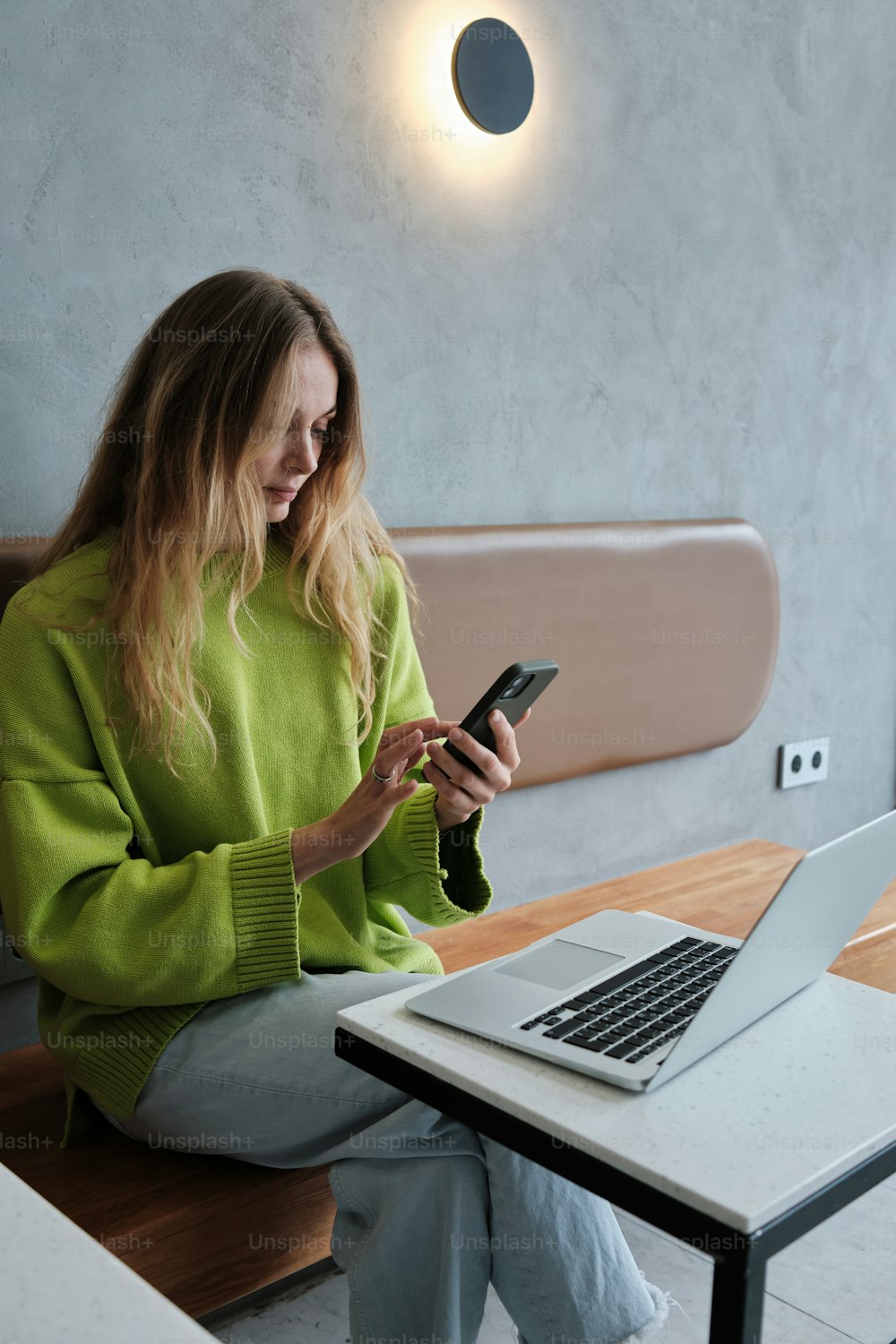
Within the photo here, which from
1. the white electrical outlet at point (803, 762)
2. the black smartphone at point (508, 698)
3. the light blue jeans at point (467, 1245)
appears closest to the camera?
the light blue jeans at point (467, 1245)

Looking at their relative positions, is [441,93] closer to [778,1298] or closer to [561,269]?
[561,269]

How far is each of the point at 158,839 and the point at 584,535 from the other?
3.70 ft

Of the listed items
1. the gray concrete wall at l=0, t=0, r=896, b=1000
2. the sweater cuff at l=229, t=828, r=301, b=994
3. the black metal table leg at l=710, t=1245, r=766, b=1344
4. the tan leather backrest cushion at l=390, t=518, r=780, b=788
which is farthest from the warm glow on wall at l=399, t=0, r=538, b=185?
the black metal table leg at l=710, t=1245, r=766, b=1344

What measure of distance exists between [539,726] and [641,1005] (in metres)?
1.23

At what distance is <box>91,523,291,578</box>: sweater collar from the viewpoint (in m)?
1.52

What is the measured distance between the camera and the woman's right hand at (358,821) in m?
1.33

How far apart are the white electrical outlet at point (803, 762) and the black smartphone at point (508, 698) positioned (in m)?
1.74

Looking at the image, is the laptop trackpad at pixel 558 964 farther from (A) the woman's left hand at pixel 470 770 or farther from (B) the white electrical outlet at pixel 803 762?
(B) the white electrical outlet at pixel 803 762

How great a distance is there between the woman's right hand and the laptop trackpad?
23cm

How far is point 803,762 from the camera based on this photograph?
3.02 meters

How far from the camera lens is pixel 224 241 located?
1858 millimetres

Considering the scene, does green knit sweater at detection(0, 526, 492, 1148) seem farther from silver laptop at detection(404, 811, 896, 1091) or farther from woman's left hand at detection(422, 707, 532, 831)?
silver laptop at detection(404, 811, 896, 1091)

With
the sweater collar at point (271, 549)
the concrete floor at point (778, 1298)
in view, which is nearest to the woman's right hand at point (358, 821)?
the sweater collar at point (271, 549)

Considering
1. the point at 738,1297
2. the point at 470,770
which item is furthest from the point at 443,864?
the point at 738,1297
